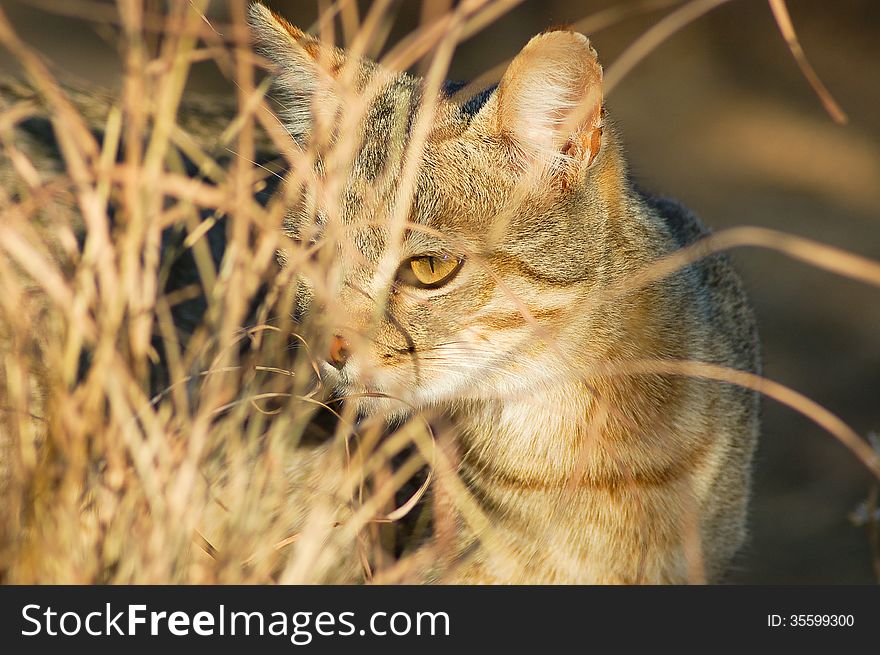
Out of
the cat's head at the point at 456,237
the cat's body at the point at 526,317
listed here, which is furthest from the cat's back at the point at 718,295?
the cat's head at the point at 456,237

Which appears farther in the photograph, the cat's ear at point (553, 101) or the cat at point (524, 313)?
the cat at point (524, 313)

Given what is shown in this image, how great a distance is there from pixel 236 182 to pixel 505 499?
34.0 inches

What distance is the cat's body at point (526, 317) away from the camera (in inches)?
73.4

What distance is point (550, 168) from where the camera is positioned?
1.92 m

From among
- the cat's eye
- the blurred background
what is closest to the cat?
the cat's eye

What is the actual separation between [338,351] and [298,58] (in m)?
0.62

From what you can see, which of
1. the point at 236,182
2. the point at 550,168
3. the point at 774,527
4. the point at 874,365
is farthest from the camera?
the point at 874,365

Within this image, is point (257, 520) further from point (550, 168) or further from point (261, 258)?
point (550, 168)

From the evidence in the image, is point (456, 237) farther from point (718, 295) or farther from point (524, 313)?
point (718, 295)

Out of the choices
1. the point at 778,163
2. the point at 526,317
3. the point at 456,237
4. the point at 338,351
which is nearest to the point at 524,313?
the point at 526,317

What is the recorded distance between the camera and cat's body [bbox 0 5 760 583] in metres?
1.86

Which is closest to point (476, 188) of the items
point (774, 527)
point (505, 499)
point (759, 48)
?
point (505, 499)

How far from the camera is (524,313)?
5.72ft

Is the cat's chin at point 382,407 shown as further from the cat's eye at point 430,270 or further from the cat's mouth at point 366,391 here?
the cat's eye at point 430,270
